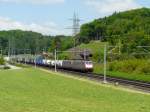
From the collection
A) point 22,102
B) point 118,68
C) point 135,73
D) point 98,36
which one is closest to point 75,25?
point 118,68

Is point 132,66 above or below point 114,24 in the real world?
below

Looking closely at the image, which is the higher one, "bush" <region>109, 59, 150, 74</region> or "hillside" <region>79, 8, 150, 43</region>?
"hillside" <region>79, 8, 150, 43</region>

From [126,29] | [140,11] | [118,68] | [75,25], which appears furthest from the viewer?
[140,11]

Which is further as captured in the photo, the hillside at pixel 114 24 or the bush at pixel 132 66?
the hillside at pixel 114 24

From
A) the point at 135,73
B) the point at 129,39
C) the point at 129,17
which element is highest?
the point at 129,17

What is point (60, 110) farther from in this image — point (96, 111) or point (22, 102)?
point (22, 102)

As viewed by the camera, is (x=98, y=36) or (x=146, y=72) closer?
(x=146, y=72)

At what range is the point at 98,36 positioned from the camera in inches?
7303

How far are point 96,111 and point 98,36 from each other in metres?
169

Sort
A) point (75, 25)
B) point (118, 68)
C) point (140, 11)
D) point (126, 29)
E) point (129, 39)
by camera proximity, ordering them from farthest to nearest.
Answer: point (140, 11) < point (126, 29) < point (129, 39) < point (75, 25) < point (118, 68)

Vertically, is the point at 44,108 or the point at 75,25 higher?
the point at 75,25

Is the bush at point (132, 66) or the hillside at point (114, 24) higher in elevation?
the hillside at point (114, 24)

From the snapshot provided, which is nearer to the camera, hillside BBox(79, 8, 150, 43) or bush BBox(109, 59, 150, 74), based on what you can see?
bush BBox(109, 59, 150, 74)

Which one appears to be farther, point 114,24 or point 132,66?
point 114,24
